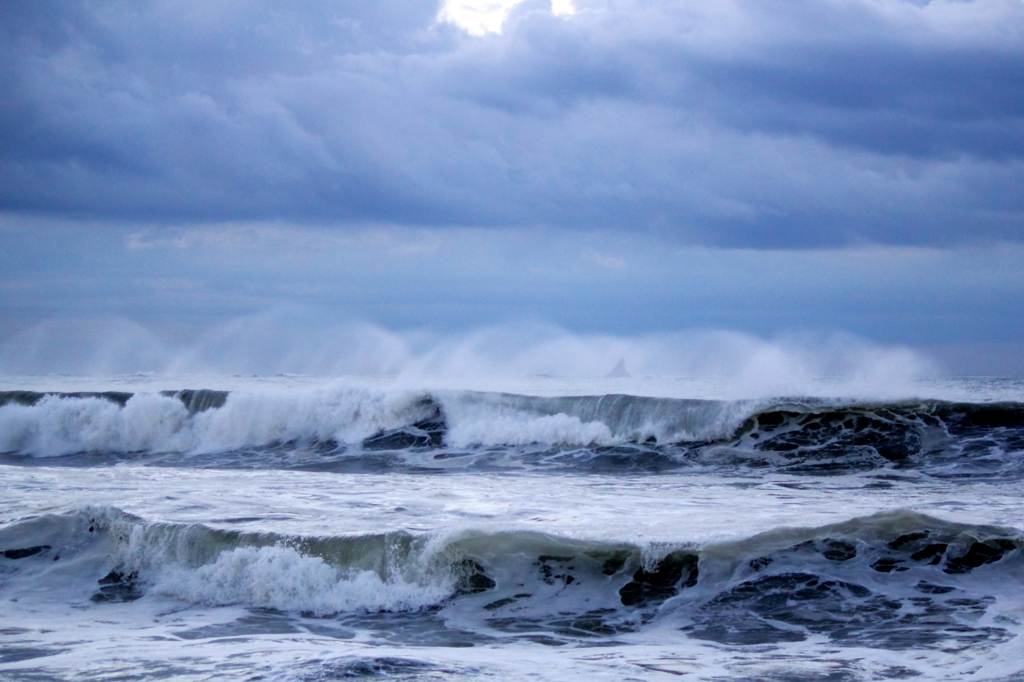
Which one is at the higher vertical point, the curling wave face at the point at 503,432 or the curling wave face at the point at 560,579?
the curling wave face at the point at 503,432

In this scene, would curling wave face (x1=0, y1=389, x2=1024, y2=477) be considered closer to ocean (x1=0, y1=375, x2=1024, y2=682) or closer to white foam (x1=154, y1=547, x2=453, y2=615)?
ocean (x1=0, y1=375, x2=1024, y2=682)

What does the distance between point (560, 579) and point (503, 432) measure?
11.1 m

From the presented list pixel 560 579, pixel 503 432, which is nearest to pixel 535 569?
pixel 560 579

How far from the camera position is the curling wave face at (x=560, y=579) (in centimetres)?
789

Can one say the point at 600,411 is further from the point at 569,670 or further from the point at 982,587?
the point at 569,670

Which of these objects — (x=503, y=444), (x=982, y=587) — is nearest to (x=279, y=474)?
(x=503, y=444)

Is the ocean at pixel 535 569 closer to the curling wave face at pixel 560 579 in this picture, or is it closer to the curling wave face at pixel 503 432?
the curling wave face at pixel 560 579

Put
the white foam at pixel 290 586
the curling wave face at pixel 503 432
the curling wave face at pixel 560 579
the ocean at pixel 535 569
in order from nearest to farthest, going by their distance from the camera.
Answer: the ocean at pixel 535 569 < the curling wave face at pixel 560 579 < the white foam at pixel 290 586 < the curling wave face at pixel 503 432

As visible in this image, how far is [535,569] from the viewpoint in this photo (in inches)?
359

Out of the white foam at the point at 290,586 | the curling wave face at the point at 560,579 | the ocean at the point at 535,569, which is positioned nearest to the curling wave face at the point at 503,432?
the ocean at the point at 535,569

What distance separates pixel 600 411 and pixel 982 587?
38.9 ft

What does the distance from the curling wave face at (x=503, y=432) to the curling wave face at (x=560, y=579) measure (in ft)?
23.9

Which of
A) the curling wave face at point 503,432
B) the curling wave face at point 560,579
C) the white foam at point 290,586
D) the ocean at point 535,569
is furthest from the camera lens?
the curling wave face at point 503,432

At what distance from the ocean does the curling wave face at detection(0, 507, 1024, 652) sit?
3 centimetres
